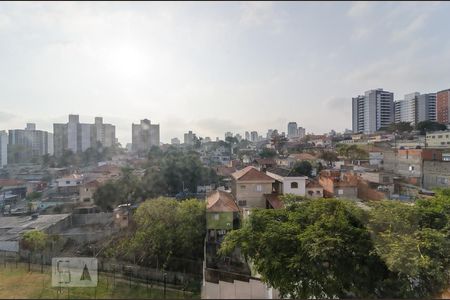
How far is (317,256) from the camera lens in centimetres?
395

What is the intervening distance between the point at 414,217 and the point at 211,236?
4.07 m

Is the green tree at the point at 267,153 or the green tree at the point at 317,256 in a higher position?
the green tree at the point at 267,153

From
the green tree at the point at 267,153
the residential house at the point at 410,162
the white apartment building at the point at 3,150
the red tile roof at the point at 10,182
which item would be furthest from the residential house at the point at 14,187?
the residential house at the point at 410,162

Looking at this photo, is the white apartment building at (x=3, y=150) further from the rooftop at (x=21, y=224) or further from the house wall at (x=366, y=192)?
the house wall at (x=366, y=192)

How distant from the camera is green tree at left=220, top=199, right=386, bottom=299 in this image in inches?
152

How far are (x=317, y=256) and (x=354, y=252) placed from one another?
2.04 feet

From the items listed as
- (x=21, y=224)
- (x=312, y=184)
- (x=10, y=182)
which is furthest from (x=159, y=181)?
(x=10, y=182)

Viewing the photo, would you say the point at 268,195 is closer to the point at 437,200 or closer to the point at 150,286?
the point at 437,200

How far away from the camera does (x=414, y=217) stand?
15.0 feet

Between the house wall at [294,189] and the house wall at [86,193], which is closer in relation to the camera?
the house wall at [294,189]

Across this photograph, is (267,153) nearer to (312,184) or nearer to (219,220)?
(312,184)

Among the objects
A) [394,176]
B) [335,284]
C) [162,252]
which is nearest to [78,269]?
[162,252]

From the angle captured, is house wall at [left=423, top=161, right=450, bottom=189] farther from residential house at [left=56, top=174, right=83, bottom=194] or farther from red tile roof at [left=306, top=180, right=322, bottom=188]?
residential house at [left=56, top=174, right=83, bottom=194]

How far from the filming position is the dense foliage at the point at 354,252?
12.1 ft
